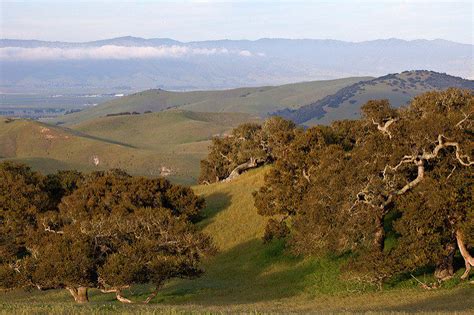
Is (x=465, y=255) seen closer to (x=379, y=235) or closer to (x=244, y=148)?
(x=379, y=235)

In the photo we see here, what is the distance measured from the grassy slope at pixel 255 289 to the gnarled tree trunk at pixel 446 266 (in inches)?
52.1

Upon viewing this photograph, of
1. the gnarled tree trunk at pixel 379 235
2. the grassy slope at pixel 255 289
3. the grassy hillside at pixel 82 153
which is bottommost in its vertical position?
the grassy hillside at pixel 82 153

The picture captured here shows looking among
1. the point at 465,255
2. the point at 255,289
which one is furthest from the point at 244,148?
the point at 465,255

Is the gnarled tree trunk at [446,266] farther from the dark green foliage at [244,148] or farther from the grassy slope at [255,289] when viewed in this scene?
the dark green foliage at [244,148]

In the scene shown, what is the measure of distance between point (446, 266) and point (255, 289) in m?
10.5

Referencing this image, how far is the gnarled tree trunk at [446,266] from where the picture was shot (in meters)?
32.5

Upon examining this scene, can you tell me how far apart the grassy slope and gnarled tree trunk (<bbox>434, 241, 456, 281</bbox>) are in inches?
52.1

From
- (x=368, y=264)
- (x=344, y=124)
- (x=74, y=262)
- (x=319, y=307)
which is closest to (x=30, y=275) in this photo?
(x=74, y=262)

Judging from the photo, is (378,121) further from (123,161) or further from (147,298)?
(123,161)

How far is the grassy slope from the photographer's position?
2830cm

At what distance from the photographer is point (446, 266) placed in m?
32.9

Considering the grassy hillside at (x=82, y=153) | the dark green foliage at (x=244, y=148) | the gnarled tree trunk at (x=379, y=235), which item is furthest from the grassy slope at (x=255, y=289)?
the grassy hillside at (x=82, y=153)

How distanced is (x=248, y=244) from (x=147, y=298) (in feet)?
40.7

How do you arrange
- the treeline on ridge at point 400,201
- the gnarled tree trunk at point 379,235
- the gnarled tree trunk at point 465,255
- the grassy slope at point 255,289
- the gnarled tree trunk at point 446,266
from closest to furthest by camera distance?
1. the grassy slope at point 255,289
2. the treeline on ridge at point 400,201
3. the gnarled tree trunk at point 465,255
4. the gnarled tree trunk at point 446,266
5. the gnarled tree trunk at point 379,235
